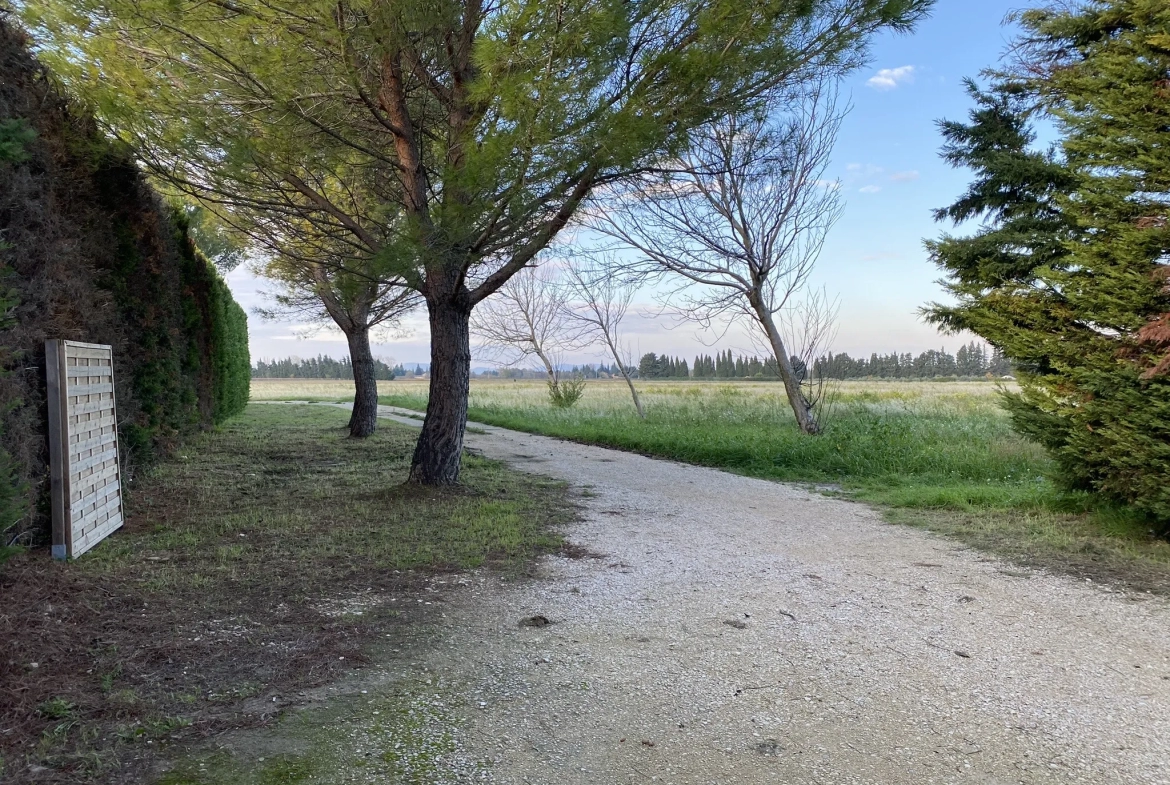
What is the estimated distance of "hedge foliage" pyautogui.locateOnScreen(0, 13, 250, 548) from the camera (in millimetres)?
3711

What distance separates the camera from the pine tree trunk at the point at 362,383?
11773mm

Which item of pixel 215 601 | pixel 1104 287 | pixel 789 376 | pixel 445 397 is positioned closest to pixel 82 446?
pixel 215 601

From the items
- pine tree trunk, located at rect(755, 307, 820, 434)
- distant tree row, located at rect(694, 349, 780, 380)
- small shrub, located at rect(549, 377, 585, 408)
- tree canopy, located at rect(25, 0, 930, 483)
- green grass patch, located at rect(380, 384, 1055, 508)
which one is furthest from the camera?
distant tree row, located at rect(694, 349, 780, 380)

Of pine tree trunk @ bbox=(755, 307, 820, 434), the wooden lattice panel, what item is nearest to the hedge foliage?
the wooden lattice panel

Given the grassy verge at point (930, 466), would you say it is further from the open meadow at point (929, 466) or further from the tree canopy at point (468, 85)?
the tree canopy at point (468, 85)

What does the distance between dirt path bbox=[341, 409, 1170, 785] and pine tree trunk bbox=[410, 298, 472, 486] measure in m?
2.36

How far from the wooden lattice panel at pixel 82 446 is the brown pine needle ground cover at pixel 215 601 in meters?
0.19

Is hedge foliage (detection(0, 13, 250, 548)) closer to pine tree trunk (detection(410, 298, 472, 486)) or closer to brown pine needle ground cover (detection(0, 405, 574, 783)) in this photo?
brown pine needle ground cover (detection(0, 405, 574, 783))

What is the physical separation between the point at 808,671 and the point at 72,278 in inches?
203

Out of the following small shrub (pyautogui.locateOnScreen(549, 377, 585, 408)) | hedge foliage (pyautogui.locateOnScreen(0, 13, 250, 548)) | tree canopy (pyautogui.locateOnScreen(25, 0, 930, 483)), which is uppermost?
tree canopy (pyautogui.locateOnScreen(25, 0, 930, 483))

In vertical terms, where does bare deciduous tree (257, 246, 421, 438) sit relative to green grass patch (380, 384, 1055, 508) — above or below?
above

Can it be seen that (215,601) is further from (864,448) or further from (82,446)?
(864,448)

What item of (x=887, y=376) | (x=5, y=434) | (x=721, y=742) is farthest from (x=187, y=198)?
(x=887, y=376)

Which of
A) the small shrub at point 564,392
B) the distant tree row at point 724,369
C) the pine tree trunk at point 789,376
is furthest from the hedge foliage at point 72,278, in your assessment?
the distant tree row at point 724,369
